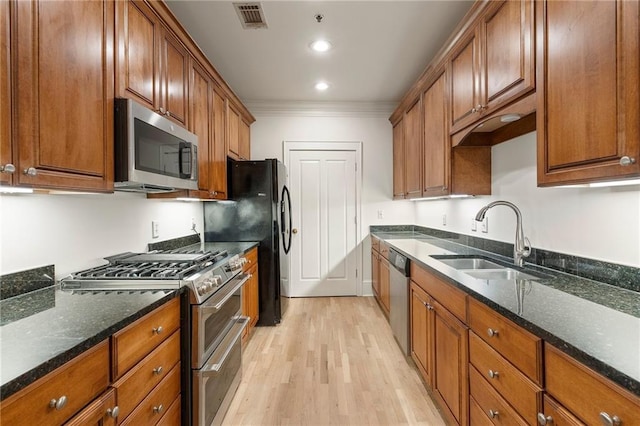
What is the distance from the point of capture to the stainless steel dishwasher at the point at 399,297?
244 cm

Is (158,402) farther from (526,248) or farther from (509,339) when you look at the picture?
(526,248)

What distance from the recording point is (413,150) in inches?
130

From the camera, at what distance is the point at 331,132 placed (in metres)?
4.28

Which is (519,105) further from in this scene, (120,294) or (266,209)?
(266,209)

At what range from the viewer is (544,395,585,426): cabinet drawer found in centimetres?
84

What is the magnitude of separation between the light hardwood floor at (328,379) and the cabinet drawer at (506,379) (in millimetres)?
763

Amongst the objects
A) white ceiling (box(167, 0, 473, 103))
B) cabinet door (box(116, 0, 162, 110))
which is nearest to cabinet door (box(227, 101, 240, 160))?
white ceiling (box(167, 0, 473, 103))

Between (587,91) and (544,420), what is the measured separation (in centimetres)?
112

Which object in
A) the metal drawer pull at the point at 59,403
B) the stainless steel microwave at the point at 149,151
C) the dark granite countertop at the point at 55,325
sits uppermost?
the stainless steel microwave at the point at 149,151

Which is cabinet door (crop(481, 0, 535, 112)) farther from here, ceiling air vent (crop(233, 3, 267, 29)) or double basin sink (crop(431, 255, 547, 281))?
ceiling air vent (crop(233, 3, 267, 29))

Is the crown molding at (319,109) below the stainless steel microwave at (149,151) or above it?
above

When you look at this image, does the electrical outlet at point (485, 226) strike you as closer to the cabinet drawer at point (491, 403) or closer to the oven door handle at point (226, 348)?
the cabinet drawer at point (491, 403)

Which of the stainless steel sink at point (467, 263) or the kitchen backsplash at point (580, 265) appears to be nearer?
the kitchen backsplash at point (580, 265)

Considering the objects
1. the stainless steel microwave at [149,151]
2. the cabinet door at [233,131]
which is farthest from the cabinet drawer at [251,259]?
the cabinet door at [233,131]
